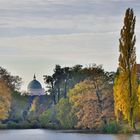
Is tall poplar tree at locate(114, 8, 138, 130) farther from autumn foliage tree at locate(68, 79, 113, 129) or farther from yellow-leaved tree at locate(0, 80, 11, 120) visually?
yellow-leaved tree at locate(0, 80, 11, 120)

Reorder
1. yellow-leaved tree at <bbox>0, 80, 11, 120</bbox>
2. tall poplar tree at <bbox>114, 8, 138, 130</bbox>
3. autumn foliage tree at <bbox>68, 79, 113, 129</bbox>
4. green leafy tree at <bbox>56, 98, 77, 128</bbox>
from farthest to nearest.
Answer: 1. yellow-leaved tree at <bbox>0, 80, 11, 120</bbox>
2. green leafy tree at <bbox>56, 98, 77, 128</bbox>
3. autumn foliage tree at <bbox>68, 79, 113, 129</bbox>
4. tall poplar tree at <bbox>114, 8, 138, 130</bbox>

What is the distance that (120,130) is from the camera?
6238 centimetres

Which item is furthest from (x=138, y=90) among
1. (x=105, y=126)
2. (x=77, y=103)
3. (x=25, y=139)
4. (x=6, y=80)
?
(x=6, y=80)

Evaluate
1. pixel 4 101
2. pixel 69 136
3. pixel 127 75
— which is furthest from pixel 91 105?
pixel 4 101

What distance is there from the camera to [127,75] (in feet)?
207

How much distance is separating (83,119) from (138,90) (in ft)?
33.5

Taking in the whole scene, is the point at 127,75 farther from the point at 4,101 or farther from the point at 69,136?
the point at 4,101

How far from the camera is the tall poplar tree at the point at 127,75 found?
63.1 meters

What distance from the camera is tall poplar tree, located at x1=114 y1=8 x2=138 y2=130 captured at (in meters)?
63.1

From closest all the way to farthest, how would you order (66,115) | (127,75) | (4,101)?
(127,75) < (66,115) < (4,101)

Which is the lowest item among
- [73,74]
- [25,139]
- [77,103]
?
[25,139]

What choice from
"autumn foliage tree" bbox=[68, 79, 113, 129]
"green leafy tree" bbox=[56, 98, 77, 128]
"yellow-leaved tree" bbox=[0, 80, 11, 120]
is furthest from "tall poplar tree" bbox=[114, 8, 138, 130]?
"yellow-leaved tree" bbox=[0, 80, 11, 120]

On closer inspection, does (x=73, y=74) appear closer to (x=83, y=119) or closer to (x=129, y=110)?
(x=83, y=119)

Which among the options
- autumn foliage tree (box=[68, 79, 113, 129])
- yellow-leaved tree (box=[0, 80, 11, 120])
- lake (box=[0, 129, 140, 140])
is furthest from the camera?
yellow-leaved tree (box=[0, 80, 11, 120])
